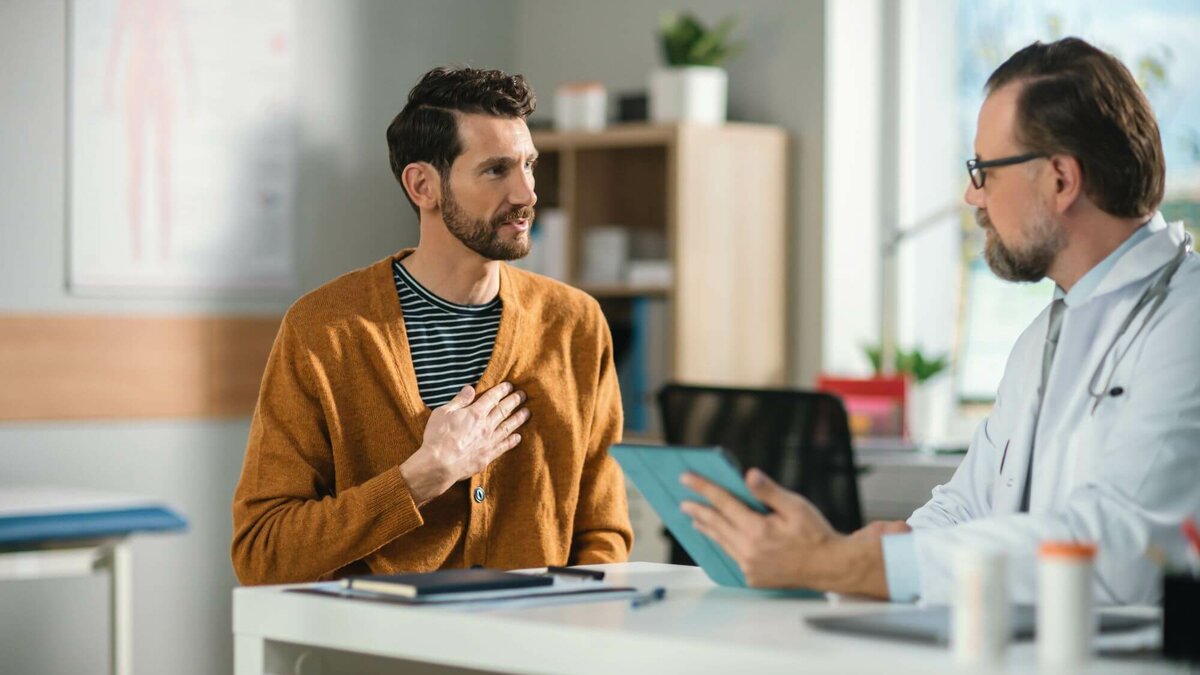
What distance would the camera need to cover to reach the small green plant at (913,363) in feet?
14.0

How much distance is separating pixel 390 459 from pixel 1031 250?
0.94 m

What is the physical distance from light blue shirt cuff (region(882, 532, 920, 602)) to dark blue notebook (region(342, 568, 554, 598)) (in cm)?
37

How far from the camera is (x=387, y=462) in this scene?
7.33 feet

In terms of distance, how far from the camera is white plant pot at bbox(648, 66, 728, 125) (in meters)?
4.30

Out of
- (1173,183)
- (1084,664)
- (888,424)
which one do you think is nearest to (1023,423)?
(1084,664)

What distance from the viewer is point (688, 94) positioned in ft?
14.1

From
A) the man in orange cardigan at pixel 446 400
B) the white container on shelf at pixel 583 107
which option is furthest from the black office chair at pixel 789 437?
the white container on shelf at pixel 583 107

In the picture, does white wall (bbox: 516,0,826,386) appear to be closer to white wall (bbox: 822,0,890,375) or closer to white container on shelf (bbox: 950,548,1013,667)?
Answer: white wall (bbox: 822,0,890,375)

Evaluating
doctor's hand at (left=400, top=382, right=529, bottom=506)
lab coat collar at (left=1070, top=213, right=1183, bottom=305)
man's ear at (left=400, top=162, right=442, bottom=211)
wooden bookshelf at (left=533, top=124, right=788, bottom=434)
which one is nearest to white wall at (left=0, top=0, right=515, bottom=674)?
wooden bookshelf at (left=533, top=124, right=788, bottom=434)

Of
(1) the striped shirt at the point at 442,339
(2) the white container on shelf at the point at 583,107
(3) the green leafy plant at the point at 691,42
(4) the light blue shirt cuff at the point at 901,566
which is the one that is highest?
(3) the green leafy plant at the point at 691,42

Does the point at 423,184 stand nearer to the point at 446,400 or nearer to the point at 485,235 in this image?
the point at 485,235

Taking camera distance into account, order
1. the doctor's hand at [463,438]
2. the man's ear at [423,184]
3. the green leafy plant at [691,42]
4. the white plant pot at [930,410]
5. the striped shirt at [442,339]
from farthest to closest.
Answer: the green leafy plant at [691,42]
the white plant pot at [930,410]
the man's ear at [423,184]
the striped shirt at [442,339]
the doctor's hand at [463,438]

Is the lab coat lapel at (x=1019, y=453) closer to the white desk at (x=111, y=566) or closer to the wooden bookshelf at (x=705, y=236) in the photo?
the white desk at (x=111, y=566)

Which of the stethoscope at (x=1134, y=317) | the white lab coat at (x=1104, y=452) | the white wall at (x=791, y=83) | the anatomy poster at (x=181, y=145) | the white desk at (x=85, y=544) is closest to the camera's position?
the white lab coat at (x=1104, y=452)
